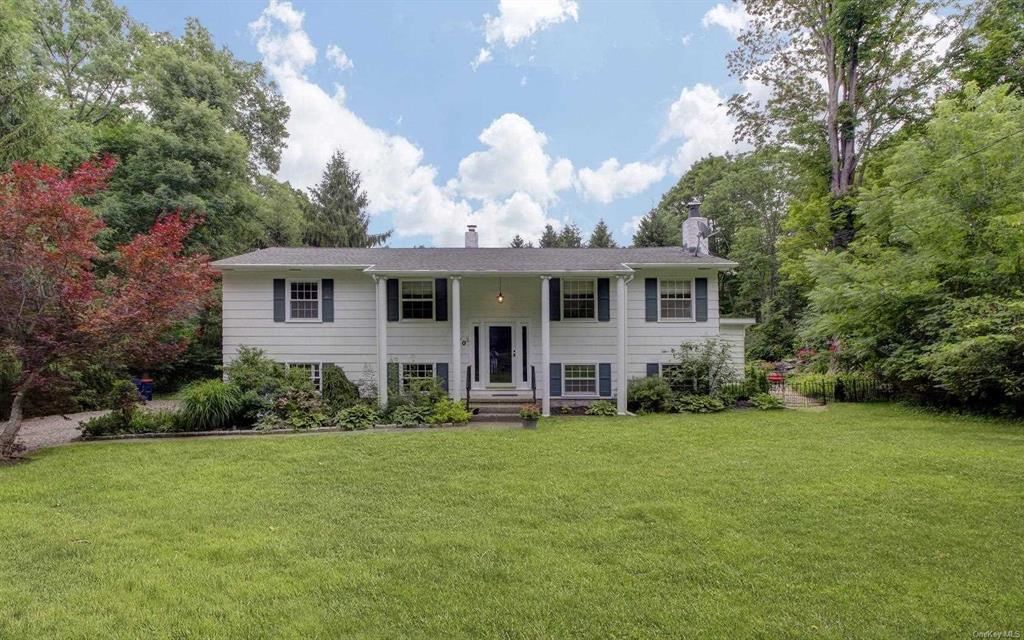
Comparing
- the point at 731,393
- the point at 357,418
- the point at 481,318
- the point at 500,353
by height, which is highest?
the point at 481,318

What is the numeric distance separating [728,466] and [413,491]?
14.4 ft

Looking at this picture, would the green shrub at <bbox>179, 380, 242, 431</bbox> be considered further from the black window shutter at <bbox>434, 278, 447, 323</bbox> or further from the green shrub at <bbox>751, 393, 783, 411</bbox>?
the green shrub at <bbox>751, 393, 783, 411</bbox>

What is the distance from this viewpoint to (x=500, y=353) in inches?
510

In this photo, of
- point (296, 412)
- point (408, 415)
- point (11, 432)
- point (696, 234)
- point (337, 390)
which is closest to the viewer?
point (11, 432)

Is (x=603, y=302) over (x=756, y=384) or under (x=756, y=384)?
over

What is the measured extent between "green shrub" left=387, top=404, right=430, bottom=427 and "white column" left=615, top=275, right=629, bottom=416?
4.81 meters

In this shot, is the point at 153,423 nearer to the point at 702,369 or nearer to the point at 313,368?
the point at 313,368

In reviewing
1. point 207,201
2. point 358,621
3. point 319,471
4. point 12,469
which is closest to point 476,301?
point 319,471

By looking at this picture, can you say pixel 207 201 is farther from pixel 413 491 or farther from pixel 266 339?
pixel 413 491

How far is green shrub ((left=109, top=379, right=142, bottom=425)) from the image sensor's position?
9.43 m

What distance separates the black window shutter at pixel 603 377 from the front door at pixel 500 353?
2.51 metres

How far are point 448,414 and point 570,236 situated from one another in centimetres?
2571

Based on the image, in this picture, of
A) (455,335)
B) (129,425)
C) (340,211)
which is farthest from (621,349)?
(340,211)

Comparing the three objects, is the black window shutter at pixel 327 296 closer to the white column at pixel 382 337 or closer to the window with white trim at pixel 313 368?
the window with white trim at pixel 313 368
